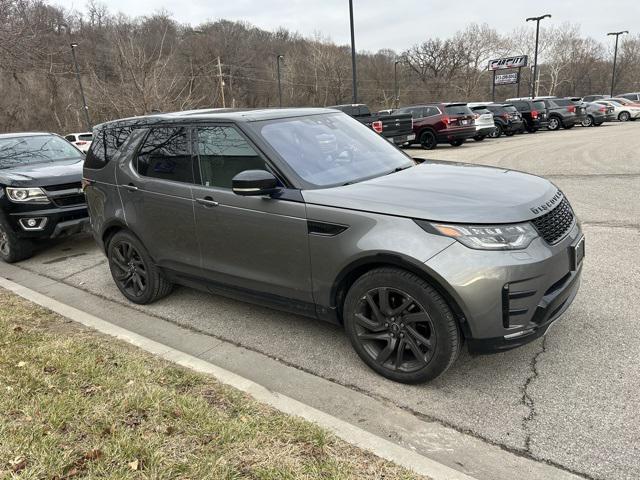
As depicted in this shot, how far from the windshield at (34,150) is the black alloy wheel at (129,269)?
11.4ft

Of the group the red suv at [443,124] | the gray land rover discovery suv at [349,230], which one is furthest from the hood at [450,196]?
the red suv at [443,124]

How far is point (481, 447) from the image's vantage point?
2.69m

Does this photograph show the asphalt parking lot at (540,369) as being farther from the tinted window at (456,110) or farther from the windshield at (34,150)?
the tinted window at (456,110)

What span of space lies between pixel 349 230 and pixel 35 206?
16.5ft

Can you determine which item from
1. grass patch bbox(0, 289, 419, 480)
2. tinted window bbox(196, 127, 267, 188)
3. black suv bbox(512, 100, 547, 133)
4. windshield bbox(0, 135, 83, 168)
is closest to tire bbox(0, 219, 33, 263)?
windshield bbox(0, 135, 83, 168)

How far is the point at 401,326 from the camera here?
10.4 feet

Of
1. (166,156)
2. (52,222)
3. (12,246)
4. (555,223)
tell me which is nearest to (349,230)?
(555,223)

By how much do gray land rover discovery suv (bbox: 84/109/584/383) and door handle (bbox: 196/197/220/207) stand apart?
0.01m

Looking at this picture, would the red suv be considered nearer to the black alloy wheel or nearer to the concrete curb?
the black alloy wheel

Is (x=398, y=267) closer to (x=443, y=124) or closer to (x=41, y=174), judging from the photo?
(x=41, y=174)

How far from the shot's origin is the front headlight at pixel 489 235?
9.48 feet

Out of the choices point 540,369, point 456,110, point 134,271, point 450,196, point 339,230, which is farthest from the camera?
point 456,110

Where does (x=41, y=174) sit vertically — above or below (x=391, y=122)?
above

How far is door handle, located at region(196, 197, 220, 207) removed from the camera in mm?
3916
